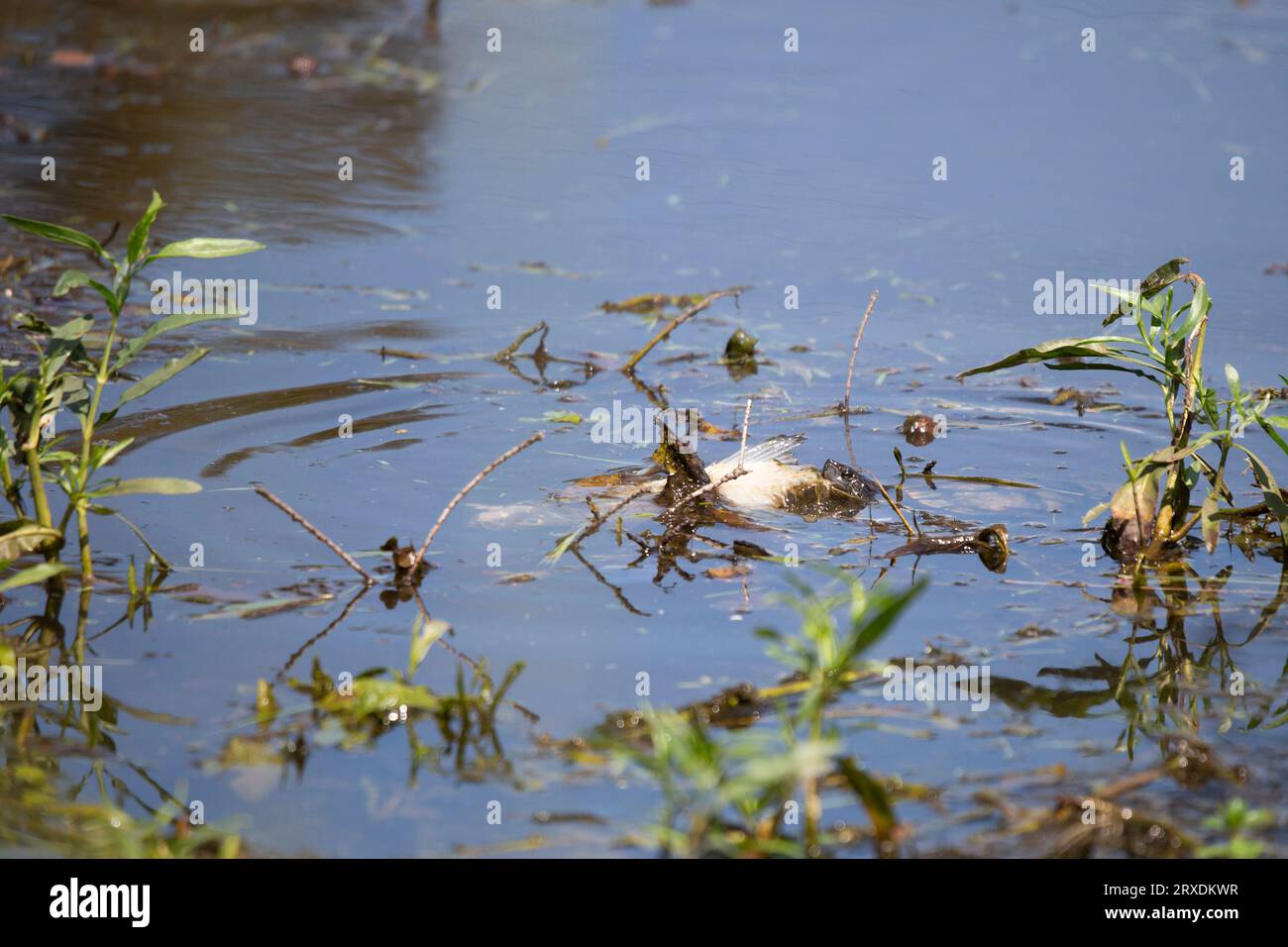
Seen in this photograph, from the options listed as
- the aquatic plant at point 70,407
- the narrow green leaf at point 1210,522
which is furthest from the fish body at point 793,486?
the aquatic plant at point 70,407

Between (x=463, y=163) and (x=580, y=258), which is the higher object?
(x=463, y=163)

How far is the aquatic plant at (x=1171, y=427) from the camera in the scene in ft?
9.96

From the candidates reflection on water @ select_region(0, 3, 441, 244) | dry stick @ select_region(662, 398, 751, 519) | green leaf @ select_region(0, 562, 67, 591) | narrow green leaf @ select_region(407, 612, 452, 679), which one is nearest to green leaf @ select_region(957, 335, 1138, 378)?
dry stick @ select_region(662, 398, 751, 519)

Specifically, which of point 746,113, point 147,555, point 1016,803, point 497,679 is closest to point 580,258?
point 746,113

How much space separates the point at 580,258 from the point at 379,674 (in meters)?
3.64

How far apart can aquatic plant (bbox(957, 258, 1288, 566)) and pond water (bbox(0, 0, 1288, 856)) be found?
0.41 ft

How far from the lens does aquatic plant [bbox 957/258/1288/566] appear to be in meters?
3.04

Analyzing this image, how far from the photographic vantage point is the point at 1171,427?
3.17 metres

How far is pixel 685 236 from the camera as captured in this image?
6.27 meters

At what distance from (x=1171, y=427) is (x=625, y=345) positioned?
7.61 feet

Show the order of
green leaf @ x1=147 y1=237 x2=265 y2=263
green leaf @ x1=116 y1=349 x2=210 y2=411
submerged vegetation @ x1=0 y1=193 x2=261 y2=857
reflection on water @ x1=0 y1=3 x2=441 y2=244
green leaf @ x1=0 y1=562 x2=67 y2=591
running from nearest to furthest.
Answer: submerged vegetation @ x1=0 y1=193 x2=261 y2=857, green leaf @ x1=0 y1=562 x2=67 y2=591, green leaf @ x1=147 y1=237 x2=265 y2=263, green leaf @ x1=116 y1=349 x2=210 y2=411, reflection on water @ x1=0 y1=3 x2=441 y2=244

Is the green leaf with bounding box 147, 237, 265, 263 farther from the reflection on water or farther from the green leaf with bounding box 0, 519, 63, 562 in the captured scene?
the reflection on water

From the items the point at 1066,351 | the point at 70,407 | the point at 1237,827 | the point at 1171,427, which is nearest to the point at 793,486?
the point at 1066,351
